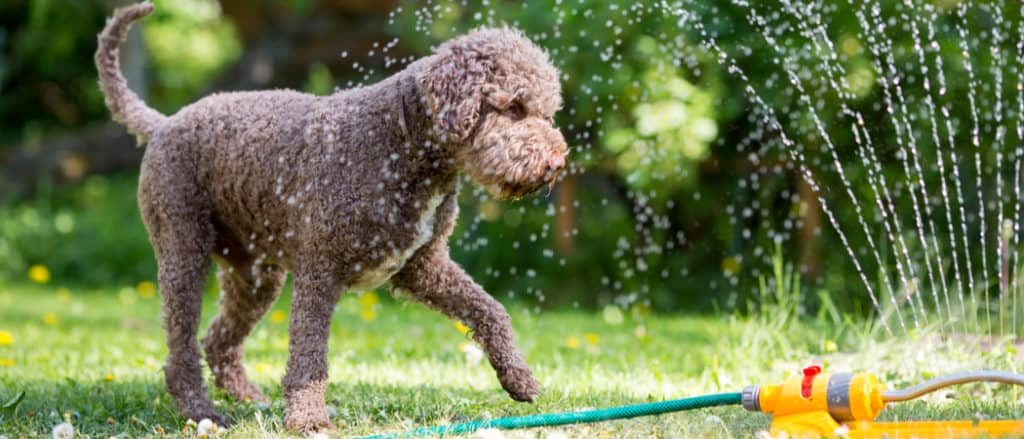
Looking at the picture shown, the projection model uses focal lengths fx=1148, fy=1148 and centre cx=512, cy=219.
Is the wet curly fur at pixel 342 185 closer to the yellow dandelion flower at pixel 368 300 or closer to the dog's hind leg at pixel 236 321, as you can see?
the dog's hind leg at pixel 236 321

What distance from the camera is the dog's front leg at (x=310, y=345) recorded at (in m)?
3.34

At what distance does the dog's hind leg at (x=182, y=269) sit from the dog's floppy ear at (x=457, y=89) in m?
1.01

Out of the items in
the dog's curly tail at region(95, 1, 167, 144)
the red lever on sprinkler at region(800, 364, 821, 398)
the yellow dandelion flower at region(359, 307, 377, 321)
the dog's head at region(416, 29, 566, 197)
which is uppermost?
the dog's curly tail at region(95, 1, 167, 144)

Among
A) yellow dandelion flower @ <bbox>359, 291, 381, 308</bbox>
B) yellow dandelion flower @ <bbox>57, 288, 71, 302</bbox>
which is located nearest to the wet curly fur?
yellow dandelion flower @ <bbox>359, 291, 381, 308</bbox>

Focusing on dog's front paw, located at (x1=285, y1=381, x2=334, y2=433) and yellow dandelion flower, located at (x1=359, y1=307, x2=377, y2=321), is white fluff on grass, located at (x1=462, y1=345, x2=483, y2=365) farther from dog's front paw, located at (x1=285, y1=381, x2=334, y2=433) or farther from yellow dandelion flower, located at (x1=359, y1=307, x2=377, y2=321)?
yellow dandelion flower, located at (x1=359, y1=307, x2=377, y2=321)

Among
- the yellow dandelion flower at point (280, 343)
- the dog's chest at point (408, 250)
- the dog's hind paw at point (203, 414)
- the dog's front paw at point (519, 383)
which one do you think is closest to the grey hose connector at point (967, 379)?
the dog's front paw at point (519, 383)

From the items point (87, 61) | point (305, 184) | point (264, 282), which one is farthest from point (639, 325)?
point (87, 61)

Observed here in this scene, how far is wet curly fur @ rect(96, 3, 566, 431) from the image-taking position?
3229 mm

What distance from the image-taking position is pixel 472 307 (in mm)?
3561

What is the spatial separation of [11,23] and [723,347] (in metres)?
9.29

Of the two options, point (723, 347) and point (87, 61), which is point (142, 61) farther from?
point (723, 347)

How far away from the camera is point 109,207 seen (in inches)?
400

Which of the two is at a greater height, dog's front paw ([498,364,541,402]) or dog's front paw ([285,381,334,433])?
dog's front paw ([498,364,541,402])

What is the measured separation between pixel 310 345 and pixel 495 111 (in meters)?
0.88
